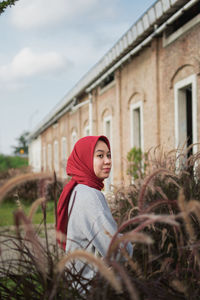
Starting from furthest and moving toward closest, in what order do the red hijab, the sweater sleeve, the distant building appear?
the distant building → the red hijab → the sweater sleeve

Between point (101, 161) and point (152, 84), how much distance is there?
9.10m

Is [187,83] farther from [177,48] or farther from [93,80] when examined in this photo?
[93,80]

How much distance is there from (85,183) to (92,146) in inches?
9.2

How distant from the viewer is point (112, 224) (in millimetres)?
2004

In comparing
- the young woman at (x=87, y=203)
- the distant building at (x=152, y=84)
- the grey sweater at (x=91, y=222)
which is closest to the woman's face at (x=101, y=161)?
the young woman at (x=87, y=203)

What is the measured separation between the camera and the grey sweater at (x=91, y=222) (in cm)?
201

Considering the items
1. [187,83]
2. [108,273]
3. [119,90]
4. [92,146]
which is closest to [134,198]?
[92,146]

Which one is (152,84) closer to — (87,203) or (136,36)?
(136,36)

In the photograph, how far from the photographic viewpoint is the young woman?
2.03m

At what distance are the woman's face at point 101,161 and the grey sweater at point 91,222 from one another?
0.20m

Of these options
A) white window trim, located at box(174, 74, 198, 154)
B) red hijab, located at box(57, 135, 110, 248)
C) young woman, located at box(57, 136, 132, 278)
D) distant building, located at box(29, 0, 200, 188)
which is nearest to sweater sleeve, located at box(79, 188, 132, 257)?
young woman, located at box(57, 136, 132, 278)

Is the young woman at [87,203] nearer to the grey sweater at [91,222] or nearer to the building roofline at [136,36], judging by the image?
the grey sweater at [91,222]

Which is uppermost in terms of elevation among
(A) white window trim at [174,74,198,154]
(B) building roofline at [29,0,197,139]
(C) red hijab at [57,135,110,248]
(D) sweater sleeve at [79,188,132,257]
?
(B) building roofline at [29,0,197,139]

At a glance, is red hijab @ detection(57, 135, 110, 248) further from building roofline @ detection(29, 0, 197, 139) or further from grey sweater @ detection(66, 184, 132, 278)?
building roofline @ detection(29, 0, 197, 139)
